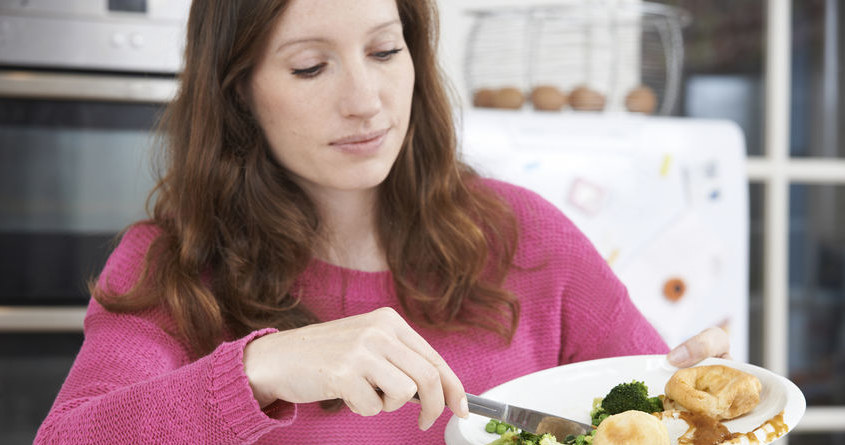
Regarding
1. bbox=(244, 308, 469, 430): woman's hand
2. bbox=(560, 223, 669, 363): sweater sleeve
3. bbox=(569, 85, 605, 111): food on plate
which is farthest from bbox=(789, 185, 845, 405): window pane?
bbox=(244, 308, 469, 430): woman's hand

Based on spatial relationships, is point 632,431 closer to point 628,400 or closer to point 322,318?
point 628,400

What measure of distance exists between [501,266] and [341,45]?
43 centimetres

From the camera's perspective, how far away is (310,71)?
1.12 m

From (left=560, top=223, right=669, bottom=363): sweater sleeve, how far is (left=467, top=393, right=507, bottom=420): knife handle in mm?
461

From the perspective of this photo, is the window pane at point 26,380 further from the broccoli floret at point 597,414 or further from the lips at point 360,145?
the broccoli floret at point 597,414

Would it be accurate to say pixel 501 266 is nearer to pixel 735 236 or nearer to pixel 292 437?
pixel 292 437

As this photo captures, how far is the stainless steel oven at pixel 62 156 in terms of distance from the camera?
1.95 metres

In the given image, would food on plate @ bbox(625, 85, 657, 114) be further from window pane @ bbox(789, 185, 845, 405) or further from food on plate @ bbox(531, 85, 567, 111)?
window pane @ bbox(789, 185, 845, 405)

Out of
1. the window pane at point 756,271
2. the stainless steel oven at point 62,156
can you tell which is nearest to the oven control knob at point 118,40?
the stainless steel oven at point 62,156

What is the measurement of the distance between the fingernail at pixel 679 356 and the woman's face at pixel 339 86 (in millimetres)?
430

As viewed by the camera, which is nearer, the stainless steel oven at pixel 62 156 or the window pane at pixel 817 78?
the stainless steel oven at pixel 62 156

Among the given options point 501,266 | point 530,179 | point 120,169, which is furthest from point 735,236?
point 120,169

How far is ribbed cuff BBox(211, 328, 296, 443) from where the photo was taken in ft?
2.82

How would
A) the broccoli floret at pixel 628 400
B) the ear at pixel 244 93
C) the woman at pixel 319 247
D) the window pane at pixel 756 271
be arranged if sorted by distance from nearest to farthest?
the broccoli floret at pixel 628 400, the woman at pixel 319 247, the ear at pixel 244 93, the window pane at pixel 756 271
